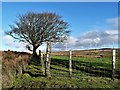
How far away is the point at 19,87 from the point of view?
13.9 meters

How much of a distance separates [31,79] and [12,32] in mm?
29350

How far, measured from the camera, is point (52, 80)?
15.4 meters

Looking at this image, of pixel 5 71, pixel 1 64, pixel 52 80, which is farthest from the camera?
pixel 52 80

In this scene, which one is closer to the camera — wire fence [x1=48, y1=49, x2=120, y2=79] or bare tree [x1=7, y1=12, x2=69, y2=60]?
wire fence [x1=48, y1=49, x2=120, y2=79]

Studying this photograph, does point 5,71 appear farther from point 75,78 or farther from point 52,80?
point 75,78

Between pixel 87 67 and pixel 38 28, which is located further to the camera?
pixel 38 28

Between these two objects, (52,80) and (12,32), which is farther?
(12,32)

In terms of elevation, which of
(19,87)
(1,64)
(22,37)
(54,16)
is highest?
(54,16)

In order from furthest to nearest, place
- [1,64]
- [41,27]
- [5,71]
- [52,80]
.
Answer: [41,27] → [52,80] → [1,64] → [5,71]

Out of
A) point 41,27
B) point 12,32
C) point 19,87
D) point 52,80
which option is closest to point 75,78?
point 52,80

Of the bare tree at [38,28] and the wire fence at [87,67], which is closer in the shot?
the wire fence at [87,67]

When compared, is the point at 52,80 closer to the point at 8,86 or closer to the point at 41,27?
the point at 8,86

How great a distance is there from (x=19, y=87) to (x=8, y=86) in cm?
59

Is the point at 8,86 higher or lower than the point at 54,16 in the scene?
lower
